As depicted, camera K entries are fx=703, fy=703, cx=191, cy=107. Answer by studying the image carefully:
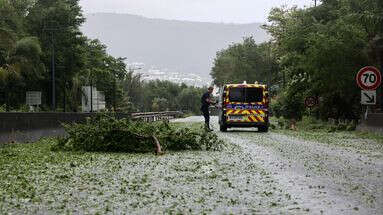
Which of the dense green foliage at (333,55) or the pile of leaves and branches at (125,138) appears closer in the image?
the pile of leaves and branches at (125,138)

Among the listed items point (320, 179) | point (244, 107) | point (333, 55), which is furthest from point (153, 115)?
point (320, 179)

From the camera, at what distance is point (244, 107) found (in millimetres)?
32219

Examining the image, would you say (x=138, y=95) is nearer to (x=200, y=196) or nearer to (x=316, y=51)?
(x=316, y=51)

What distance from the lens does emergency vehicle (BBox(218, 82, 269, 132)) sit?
Answer: 3212 centimetres

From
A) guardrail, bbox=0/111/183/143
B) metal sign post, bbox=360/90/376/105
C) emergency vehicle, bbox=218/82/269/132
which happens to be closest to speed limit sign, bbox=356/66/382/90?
metal sign post, bbox=360/90/376/105

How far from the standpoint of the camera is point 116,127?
18.1 m

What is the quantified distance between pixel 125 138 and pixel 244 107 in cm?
1472

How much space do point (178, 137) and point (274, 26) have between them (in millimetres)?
73786

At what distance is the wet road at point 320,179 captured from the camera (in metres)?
8.16

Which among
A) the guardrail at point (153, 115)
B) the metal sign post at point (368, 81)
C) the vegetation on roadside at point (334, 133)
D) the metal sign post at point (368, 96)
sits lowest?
the guardrail at point (153, 115)

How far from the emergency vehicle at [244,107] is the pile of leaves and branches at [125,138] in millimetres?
13041

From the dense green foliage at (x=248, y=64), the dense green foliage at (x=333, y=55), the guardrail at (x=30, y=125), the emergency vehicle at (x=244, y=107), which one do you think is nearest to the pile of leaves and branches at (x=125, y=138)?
the guardrail at (x=30, y=125)

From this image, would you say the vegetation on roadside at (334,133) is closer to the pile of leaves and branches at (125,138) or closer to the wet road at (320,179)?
the wet road at (320,179)

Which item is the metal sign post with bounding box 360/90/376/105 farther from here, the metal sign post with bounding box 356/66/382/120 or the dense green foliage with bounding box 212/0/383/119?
the dense green foliage with bounding box 212/0/383/119
